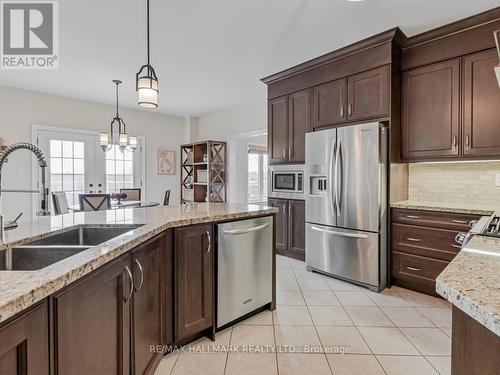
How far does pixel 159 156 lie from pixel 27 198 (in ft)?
8.25

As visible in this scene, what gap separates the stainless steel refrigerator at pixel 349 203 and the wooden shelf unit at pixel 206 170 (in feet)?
9.02

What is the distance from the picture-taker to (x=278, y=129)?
13.2ft

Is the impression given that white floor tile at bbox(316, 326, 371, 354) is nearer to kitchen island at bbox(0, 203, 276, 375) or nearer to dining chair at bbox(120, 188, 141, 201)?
kitchen island at bbox(0, 203, 276, 375)

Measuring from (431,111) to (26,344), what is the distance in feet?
11.3

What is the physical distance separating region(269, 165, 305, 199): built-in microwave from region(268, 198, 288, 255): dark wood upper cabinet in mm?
90

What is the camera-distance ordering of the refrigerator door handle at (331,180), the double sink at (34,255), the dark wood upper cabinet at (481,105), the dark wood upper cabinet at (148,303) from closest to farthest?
the double sink at (34,255) < the dark wood upper cabinet at (148,303) < the dark wood upper cabinet at (481,105) < the refrigerator door handle at (331,180)

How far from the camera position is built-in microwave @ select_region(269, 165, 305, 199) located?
3734mm

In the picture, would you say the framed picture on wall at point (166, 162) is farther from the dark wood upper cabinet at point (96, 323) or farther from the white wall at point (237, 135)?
the dark wood upper cabinet at point (96, 323)

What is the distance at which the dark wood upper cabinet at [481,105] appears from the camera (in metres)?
2.46

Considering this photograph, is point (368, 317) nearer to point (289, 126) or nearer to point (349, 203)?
point (349, 203)

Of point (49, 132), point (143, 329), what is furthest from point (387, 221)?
point (49, 132)

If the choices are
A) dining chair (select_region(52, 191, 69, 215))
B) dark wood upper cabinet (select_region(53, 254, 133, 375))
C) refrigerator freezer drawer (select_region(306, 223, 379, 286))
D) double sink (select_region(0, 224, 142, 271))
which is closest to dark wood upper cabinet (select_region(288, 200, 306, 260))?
refrigerator freezer drawer (select_region(306, 223, 379, 286))

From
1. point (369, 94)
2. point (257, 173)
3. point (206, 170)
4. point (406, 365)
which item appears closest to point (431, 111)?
point (369, 94)

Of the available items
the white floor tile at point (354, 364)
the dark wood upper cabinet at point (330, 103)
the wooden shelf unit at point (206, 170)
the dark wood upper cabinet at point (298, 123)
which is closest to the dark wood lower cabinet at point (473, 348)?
the white floor tile at point (354, 364)
